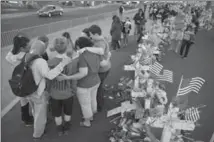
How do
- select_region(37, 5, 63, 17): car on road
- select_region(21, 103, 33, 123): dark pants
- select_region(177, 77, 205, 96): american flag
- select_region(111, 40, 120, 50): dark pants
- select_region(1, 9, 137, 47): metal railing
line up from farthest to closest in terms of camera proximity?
1. select_region(37, 5, 63, 17): car on road
2. select_region(111, 40, 120, 50): dark pants
3. select_region(1, 9, 137, 47): metal railing
4. select_region(21, 103, 33, 123): dark pants
5. select_region(177, 77, 205, 96): american flag

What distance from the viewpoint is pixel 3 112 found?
4293 millimetres

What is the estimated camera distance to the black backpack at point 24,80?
314 centimetres

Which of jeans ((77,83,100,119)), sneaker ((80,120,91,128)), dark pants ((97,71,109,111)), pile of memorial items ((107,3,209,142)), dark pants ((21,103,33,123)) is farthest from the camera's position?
dark pants ((97,71,109,111))

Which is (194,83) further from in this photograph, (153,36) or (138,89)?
(153,36)

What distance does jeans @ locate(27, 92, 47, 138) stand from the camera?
3.35 metres

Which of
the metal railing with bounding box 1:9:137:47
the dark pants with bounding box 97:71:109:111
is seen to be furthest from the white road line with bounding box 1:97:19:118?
the metal railing with bounding box 1:9:137:47

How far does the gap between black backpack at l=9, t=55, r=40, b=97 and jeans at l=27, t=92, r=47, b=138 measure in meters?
0.13

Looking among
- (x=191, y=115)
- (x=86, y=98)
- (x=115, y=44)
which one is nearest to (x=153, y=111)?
(x=191, y=115)

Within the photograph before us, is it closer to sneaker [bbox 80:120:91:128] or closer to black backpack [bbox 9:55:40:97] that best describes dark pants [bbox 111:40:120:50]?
sneaker [bbox 80:120:91:128]

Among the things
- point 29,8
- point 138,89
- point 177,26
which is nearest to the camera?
point 138,89

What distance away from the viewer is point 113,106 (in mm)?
4754

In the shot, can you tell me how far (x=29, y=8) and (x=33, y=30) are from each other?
1191cm

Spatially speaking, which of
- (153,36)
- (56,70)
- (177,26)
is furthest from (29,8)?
(56,70)

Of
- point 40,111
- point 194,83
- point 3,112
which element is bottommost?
point 3,112
